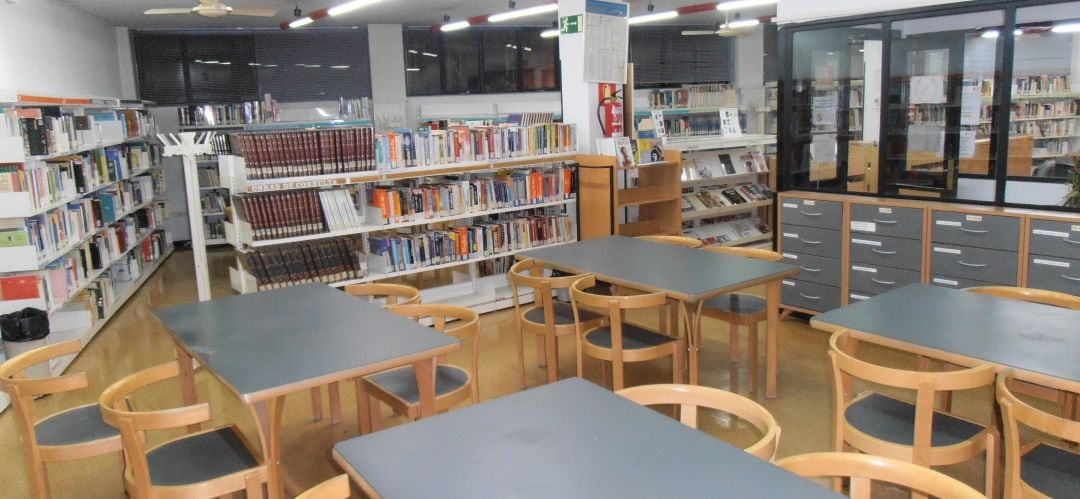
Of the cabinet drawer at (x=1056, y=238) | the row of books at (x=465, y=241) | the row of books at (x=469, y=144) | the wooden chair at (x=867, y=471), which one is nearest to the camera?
the wooden chair at (x=867, y=471)

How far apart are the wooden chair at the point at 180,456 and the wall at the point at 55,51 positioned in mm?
3748

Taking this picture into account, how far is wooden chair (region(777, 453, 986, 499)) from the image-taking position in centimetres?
181

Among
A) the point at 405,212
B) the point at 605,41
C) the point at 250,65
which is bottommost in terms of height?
the point at 405,212

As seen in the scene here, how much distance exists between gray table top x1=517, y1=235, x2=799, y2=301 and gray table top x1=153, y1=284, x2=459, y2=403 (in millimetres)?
1280

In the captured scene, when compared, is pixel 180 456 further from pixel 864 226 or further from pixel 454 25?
pixel 454 25

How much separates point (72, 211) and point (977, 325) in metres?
6.18

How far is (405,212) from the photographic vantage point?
5867 millimetres

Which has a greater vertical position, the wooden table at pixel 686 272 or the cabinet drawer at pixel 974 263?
the wooden table at pixel 686 272

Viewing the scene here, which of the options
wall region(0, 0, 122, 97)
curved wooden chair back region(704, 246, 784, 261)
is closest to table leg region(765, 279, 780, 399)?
curved wooden chair back region(704, 246, 784, 261)

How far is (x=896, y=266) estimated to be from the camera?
17.2 feet

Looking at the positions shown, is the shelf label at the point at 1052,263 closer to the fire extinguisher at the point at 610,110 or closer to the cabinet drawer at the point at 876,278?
the cabinet drawer at the point at 876,278

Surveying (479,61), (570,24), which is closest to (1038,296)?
(570,24)

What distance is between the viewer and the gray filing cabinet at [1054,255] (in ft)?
14.3

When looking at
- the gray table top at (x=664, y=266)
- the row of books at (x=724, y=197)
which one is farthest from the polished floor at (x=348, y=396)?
the row of books at (x=724, y=197)
